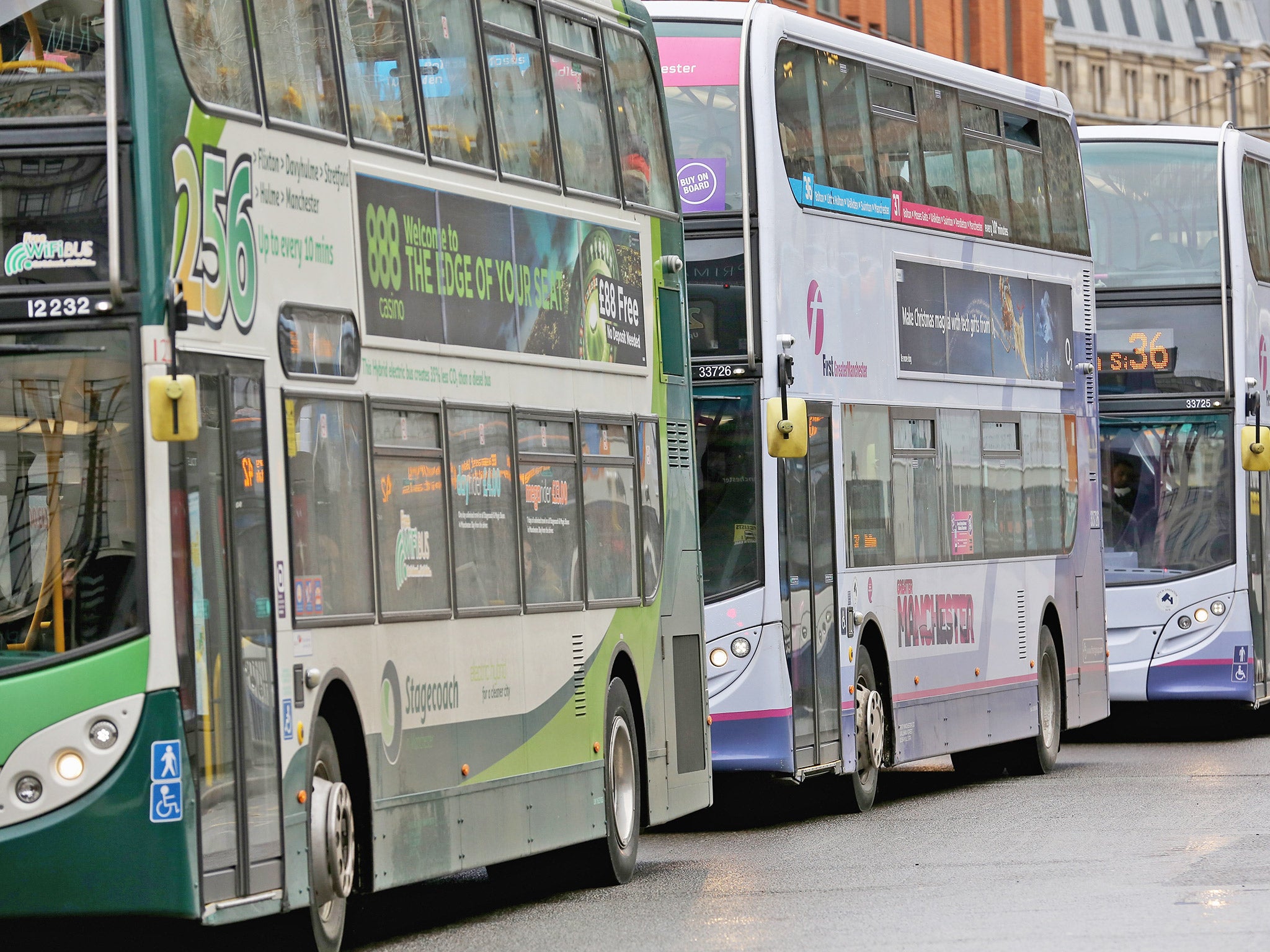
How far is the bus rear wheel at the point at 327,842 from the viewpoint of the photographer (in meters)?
10.4

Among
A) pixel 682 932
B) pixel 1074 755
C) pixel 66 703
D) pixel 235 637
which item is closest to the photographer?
pixel 66 703

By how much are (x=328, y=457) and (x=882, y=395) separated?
26.7 feet

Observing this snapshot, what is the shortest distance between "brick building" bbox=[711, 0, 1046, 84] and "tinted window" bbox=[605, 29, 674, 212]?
2970 cm

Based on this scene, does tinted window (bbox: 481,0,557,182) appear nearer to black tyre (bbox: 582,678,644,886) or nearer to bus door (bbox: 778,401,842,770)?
black tyre (bbox: 582,678,644,886)

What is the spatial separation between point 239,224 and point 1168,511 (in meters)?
15.4

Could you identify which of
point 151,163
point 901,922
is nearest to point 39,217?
point 151,163

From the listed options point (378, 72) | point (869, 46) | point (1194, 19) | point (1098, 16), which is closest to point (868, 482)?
point (869, 46)

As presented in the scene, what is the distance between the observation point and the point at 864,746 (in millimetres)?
17672

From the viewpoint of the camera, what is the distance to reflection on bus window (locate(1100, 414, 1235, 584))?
952 inches

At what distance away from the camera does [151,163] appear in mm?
Answer: 9500

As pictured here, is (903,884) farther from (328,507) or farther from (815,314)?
(815,314)

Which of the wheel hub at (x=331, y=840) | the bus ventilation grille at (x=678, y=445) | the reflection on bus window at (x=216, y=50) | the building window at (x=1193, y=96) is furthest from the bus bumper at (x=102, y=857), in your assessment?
the building window at (x=1193, y=96)

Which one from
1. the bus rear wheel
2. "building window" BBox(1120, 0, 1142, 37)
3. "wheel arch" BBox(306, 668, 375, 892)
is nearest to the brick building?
"building window" BBox(1120, 0, 1142, 37)

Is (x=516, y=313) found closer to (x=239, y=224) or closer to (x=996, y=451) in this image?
(x=239, y=224)
